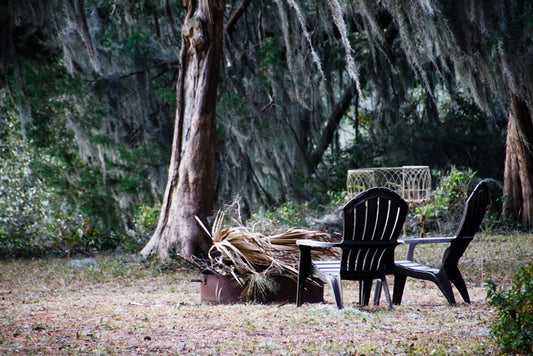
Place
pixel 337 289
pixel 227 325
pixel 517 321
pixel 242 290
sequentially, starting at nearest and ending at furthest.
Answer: pixel 517 321
pixel 227 325
pixel 337 289
pixel 242 290

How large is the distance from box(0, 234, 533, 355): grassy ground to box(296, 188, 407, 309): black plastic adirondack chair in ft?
0.72

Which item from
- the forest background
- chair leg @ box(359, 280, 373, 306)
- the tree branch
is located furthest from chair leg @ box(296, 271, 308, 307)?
the tree branch

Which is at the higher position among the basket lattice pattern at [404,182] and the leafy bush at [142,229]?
the basket lattice pattern at [404,182]

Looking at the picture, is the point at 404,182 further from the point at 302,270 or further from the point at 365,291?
the point at 302,270

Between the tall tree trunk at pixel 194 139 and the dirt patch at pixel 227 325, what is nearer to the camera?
the dirt patch at pixel 227 325

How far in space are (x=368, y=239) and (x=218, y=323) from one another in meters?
1.07

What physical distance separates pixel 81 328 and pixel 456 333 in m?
1.94

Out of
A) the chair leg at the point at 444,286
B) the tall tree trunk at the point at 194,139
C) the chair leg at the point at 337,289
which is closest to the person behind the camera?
the chair leg at the point at 337,289

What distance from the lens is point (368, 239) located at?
138 inches

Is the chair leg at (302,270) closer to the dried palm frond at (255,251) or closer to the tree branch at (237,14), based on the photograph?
the dried palm frond at (255,251)

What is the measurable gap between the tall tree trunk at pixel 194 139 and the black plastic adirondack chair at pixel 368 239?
2.98m

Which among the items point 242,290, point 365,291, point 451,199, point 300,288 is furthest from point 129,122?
point 365,291

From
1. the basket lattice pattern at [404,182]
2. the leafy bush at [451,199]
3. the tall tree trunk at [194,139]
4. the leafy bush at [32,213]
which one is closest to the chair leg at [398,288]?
the tall tree trunk at [194,139]

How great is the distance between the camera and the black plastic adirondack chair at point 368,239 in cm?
344
